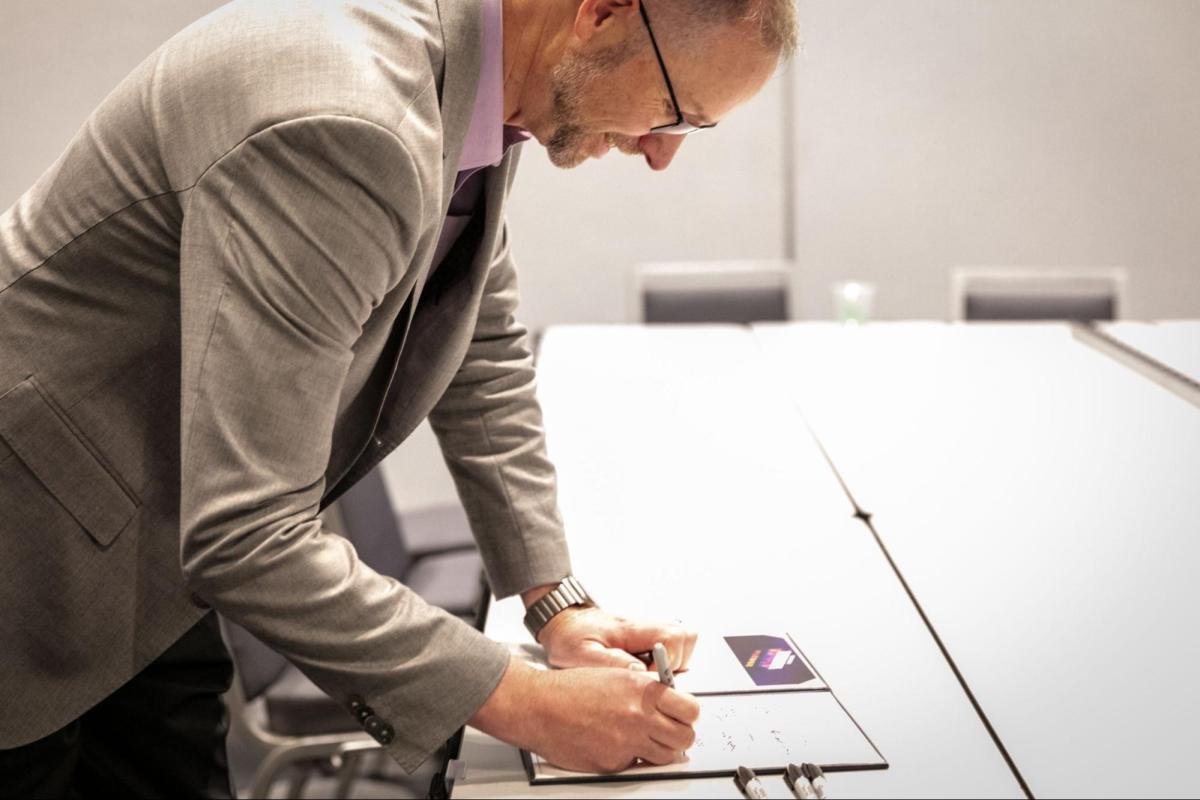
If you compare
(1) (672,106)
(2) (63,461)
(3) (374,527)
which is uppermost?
(1) (672,106)

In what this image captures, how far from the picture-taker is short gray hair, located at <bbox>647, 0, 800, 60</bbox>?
112 centimetres

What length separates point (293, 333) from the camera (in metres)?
0.94

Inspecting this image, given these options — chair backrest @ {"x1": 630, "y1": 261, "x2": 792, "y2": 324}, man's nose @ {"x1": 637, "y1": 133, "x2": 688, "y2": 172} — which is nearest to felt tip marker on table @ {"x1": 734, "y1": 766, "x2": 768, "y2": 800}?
man's nose @ {"x1": 637, "y1": 133, "x2": 688, "y2": 172}

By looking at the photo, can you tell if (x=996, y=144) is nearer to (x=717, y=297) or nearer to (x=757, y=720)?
(x=717, y=297)

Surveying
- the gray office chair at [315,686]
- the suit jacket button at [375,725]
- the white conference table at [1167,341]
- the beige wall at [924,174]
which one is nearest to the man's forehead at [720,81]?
the suit jacket button at [375,725]

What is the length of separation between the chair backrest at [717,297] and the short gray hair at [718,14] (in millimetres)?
2517

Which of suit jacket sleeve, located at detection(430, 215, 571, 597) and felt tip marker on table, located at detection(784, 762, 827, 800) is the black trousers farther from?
felt tip marker on table, located at detection(784, 762, 827, 800)

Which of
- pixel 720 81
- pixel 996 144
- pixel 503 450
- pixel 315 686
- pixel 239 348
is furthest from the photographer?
pixel 996 144

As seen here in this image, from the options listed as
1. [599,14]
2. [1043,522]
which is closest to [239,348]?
[599,14]

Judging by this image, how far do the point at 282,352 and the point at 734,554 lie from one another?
2.97 ft

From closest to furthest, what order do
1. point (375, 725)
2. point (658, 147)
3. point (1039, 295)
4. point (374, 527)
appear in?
1. point (375, 725)
2. point (658, 147)
3. point (374, 527)
4. point (1039, 295)

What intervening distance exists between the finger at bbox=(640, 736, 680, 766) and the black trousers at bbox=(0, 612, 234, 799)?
623 mm

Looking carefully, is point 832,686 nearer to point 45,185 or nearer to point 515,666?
point 515,666

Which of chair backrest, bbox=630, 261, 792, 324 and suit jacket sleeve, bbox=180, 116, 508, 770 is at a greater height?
suit jacket sleeve, bbox=180, 116, 508, 770
